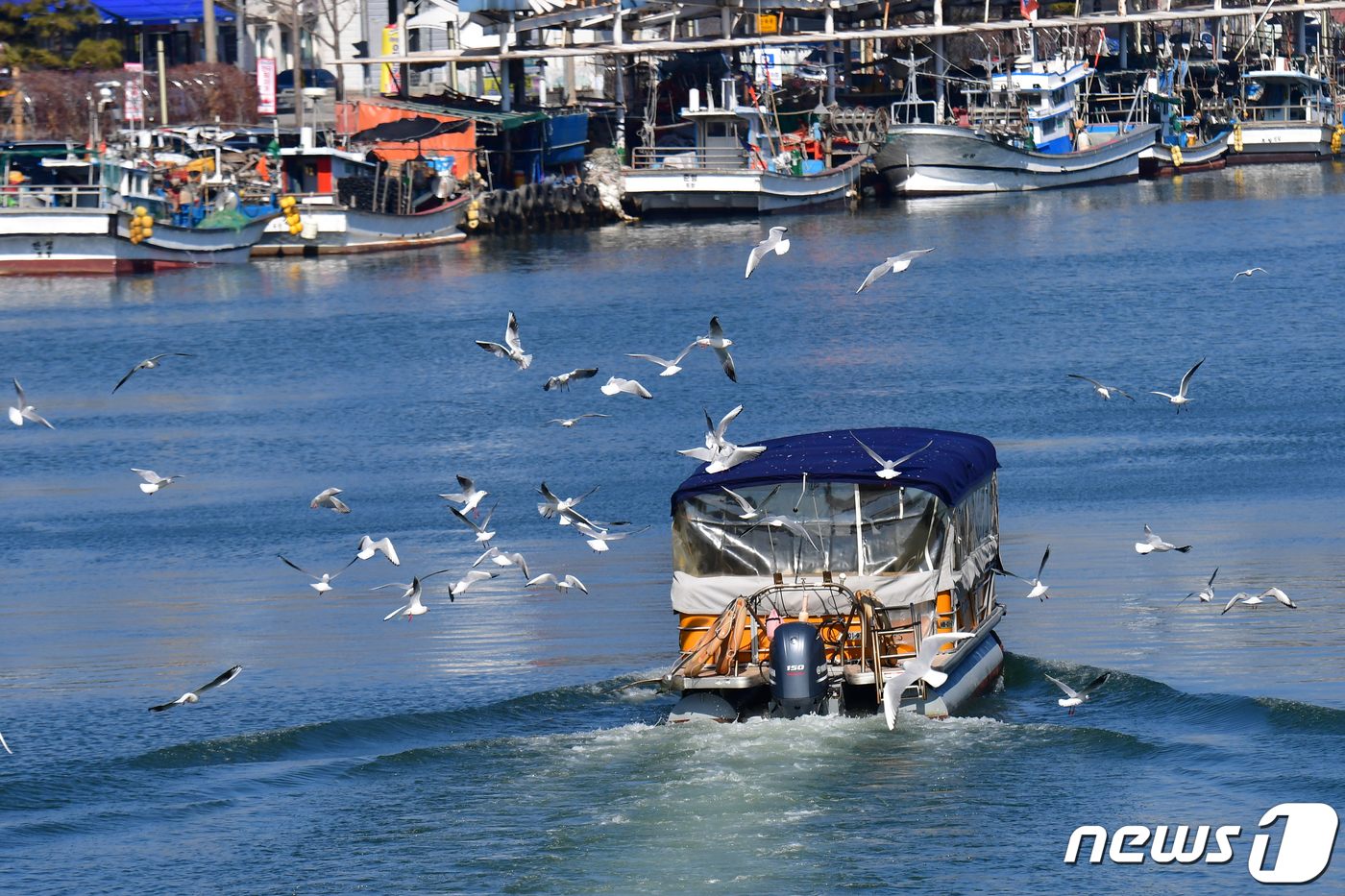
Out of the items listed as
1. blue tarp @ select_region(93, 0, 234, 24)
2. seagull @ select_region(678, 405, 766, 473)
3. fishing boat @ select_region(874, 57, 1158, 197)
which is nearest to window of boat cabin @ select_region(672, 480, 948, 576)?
seagull @ select_region(678, 405, 766, 473)

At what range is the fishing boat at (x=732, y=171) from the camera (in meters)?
74.7

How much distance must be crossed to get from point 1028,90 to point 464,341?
157 ft

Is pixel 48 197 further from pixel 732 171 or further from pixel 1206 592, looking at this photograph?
pixel 1206 592

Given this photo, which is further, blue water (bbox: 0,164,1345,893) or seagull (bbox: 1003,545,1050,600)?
seagull (bbox: 1003,545,1050,600)

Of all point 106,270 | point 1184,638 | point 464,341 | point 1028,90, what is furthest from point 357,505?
Result: point 1028,90

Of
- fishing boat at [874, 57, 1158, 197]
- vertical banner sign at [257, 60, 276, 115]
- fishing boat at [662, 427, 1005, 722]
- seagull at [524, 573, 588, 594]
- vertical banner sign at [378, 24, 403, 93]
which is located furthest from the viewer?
vertical banner sign at [378, 24, 403, 93]

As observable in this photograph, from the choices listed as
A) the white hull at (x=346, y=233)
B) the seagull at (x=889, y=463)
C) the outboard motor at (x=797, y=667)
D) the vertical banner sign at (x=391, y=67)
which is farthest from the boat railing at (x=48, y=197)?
the outboard motor at (x=797, y=667)

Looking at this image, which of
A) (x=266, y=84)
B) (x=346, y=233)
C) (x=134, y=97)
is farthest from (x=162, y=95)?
(x=346, y=233)

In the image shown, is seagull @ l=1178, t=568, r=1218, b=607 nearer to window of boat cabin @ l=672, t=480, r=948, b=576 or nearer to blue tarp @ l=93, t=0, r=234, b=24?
window of boat cabin @ l=672, t=480, r=948, b=576

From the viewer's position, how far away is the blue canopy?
1692 cm

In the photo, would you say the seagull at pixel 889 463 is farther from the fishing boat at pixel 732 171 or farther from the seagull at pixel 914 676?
the fishing boat at pixel 732 171

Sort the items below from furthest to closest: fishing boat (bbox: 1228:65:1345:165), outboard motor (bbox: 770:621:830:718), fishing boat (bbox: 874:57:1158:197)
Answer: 1. fishing boat (bbox: 1228:65:1345:165)
2. fishing boat (bbox: 874:57:1158:197)
3. outboard motor (bbox: 770:621:830:718)

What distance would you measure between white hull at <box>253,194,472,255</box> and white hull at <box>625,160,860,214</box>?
1089 centimetres

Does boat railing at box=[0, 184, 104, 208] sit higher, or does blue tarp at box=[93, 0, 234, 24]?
blue tarp at box=[93, 0, 234, 24]
